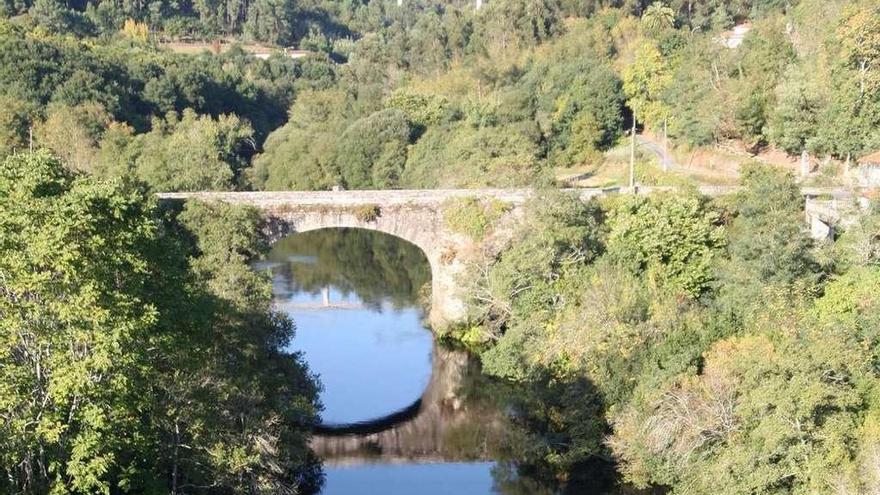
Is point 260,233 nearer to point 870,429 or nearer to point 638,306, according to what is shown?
point 638,306

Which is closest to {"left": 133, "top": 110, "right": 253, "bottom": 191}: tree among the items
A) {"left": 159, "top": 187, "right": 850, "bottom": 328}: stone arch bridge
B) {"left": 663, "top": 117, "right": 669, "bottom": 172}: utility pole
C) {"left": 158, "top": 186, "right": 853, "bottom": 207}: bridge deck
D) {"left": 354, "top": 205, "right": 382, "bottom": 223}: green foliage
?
{"left": 158, "top": 186, "right": 853, "bottom": 207}: bridge deck

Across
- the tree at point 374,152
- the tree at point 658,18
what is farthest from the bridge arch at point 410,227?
the tree at point 658,18

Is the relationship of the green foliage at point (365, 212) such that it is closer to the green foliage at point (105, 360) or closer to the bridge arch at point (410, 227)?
the bridge arch at point (410, 227)

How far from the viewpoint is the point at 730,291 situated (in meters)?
27.2

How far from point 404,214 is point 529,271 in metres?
6.88

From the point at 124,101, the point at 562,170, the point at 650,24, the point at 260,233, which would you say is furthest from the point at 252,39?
the point at 260,233

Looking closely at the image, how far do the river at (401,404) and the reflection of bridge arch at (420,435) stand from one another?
0.11ft

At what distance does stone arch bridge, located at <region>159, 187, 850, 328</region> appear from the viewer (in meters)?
34.2

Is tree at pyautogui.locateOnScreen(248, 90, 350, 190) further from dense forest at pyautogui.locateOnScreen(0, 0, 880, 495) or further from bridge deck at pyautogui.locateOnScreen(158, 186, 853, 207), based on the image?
bridge deck at pyautogui.locateOnScreen(158, 186, 853, 207)

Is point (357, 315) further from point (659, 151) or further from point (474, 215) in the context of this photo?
point (659, 151)

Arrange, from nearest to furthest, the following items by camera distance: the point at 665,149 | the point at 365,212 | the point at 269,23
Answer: the point at 365,212
the point at 665,149
the point at 269,23

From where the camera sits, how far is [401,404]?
29703mm

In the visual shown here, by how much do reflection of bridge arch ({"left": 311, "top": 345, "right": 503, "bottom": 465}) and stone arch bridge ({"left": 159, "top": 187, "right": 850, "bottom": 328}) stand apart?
5.83m

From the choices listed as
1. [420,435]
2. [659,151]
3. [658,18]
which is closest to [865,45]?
[659,151]
